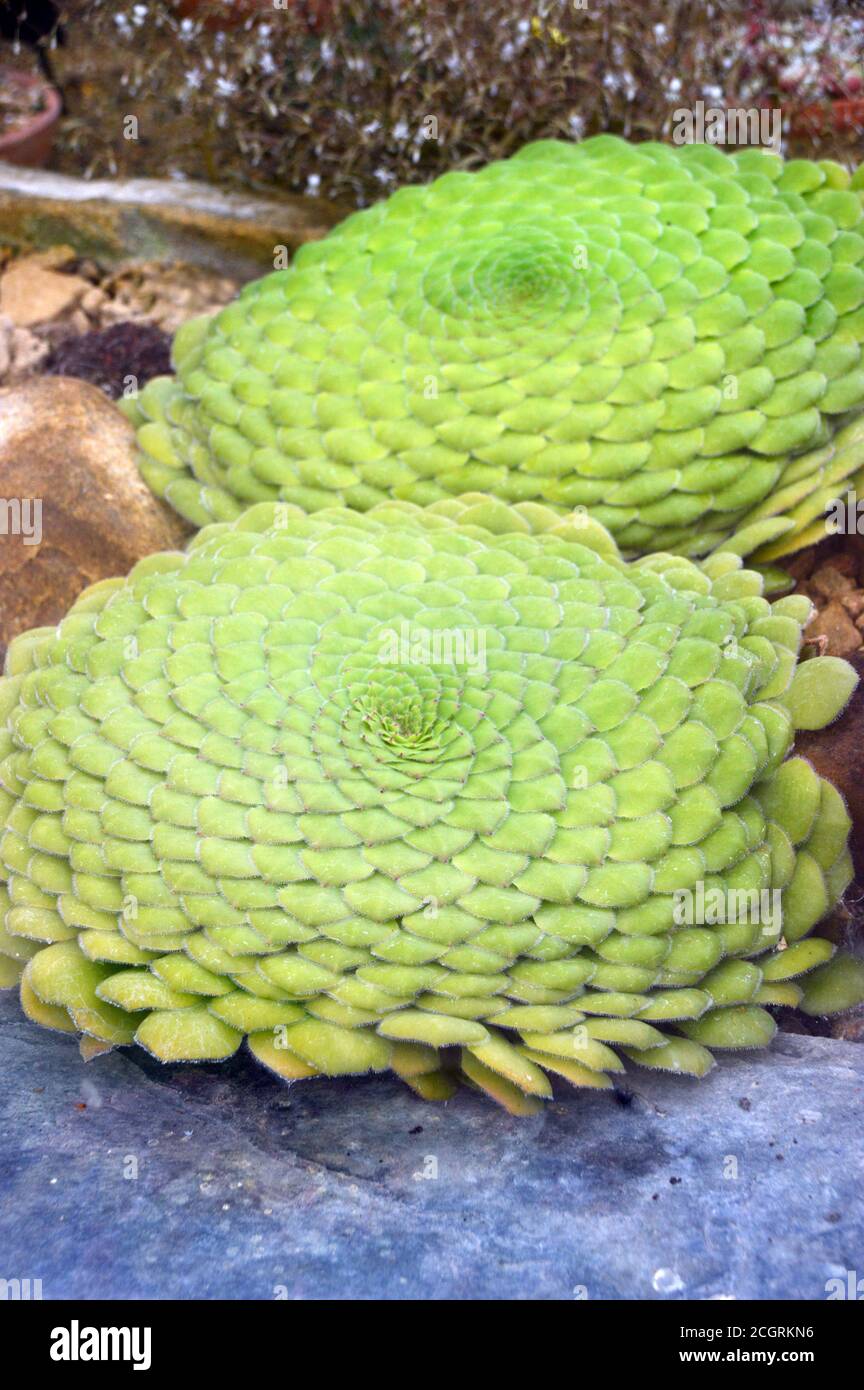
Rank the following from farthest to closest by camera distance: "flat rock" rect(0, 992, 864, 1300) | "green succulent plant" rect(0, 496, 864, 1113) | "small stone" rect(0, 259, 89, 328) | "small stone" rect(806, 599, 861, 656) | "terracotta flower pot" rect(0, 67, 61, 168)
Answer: "terracotta flower pot" rect(0, 67, 61, 168), "small stone" rect(0, 259, 89, 328), "small stone" rect(806, 599, 861, 656), "green succulent plant" rect(0, 496, 864, 1113), "flat rock" rect(0, 992, 864, 1300)

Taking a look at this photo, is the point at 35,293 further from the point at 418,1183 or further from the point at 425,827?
the point at 418,1183

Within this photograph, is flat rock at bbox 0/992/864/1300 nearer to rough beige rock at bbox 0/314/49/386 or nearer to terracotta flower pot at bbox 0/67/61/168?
rough beige rock at bbox 0/314/49/386

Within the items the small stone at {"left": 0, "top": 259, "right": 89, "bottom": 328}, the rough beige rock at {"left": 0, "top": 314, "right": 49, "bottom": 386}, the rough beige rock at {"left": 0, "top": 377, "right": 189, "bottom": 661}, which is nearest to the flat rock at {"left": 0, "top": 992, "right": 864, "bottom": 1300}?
the rough beige rock at {"left": 0, "top": 377, "right": 189, "bottom": 661}

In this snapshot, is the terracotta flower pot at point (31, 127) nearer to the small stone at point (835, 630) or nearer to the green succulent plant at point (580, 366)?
the green succulent plant at point (580, 366)

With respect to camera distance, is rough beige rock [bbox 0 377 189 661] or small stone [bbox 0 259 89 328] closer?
rough beige rock [bbox 0 377 189 661]

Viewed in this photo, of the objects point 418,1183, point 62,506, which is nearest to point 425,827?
point 418,1183

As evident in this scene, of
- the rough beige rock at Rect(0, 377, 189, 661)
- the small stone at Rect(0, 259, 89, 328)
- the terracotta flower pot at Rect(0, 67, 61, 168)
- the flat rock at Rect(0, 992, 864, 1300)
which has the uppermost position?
the terracotta flower pot at Rect(0, 67, 61, 168)

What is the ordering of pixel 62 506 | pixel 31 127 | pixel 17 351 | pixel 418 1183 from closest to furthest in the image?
1. pixel 418 1183
2. pixel 62 506
3. pixel 17 351
4. pixel 31 127
